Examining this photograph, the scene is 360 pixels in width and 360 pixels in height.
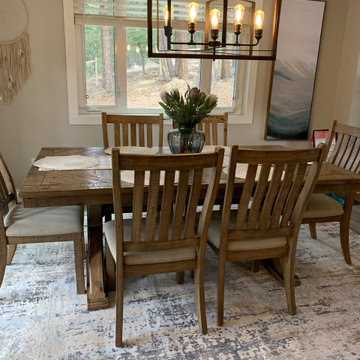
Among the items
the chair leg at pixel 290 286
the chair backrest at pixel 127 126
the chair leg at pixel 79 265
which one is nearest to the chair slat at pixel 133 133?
the chair backrest at pixel 127 126

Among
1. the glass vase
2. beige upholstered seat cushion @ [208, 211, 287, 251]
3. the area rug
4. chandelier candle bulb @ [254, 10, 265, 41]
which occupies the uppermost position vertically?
chandelier candle bulb @ [254, 10, 265, 41]

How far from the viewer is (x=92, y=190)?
1687 mm

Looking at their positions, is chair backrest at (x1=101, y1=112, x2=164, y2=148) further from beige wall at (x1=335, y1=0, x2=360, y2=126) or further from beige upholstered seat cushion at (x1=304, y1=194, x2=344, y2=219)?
beige wall at (x1=335, y1=0, x2=360, y2=126)

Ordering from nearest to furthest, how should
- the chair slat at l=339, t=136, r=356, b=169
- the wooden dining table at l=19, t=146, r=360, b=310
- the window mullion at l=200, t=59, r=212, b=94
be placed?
the wooden dining table at l=19, t=146, r=360, b=310
the chair slat at l=339, t=136, r=356, b=169
the window mullion at l=200, t=59, r=212, b=94

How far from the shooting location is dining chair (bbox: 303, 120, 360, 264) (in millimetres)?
2270

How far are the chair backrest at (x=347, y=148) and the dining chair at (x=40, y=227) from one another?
1935mm

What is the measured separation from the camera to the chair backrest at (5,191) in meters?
2.06

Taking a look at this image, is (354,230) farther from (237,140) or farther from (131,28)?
(131,28)

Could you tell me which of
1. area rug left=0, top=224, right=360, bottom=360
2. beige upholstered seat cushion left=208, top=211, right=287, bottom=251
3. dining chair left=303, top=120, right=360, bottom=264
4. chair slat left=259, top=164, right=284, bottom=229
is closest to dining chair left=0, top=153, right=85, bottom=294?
area rug left=0, top=224, right=360, bottom=360

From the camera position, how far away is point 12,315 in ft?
5.97

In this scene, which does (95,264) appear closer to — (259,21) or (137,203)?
(137,203)

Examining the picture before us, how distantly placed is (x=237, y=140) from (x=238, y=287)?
192cm

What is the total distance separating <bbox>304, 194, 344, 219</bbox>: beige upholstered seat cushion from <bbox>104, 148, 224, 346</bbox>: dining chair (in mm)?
930

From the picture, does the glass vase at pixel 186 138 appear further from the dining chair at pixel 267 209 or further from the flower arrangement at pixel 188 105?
the dining chair at pixel 267 209
